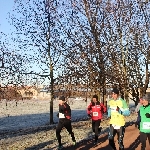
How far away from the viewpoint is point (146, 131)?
373 inches

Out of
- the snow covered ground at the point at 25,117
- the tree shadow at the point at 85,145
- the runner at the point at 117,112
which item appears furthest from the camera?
the snow covered ground at the point at 25,117

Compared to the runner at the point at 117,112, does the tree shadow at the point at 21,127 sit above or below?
below

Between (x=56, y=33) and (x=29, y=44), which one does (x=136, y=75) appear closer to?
(x=56, y=33)

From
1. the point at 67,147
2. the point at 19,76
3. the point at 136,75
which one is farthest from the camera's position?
the point at 136,75

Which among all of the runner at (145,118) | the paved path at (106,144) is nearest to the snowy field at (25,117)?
the paved path at (106,144)

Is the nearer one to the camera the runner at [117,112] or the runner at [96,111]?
the runner at [117,112]

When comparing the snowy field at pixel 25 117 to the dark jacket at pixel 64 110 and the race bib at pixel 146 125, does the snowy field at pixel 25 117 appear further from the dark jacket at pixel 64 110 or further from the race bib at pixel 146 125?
the race bib at pixel 146 125

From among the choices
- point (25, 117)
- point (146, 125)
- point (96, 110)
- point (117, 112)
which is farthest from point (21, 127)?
point (146, 125)

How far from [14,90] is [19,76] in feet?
2.68

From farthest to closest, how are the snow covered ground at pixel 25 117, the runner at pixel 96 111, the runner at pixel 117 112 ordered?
the snow covered ground at pixel 25 117
the runner at pixel 96 111
the runner at pixel 117 112

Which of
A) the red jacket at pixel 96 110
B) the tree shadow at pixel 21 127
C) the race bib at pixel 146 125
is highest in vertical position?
the red jacket at pixel 96 110

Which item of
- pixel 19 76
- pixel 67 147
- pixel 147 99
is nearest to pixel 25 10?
pixel 19 76

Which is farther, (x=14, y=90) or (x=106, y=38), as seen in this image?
(x=106, y=38)

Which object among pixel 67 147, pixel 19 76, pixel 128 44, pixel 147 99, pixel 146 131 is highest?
pixel 128 44
